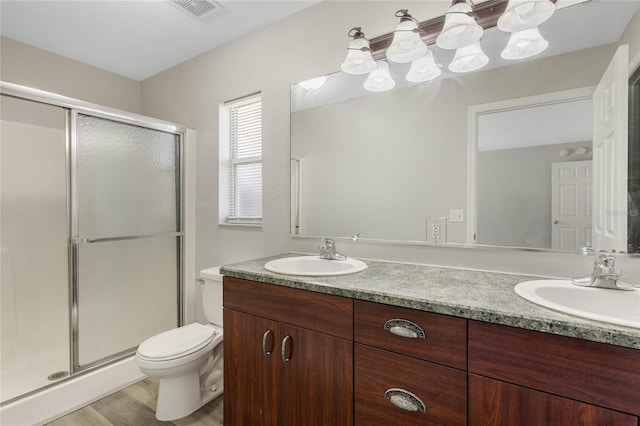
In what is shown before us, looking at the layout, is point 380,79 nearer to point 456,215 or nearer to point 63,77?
point 456,215

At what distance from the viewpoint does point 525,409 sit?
82 cm

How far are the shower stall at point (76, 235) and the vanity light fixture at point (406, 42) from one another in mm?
1774

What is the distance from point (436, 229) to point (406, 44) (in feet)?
3.00

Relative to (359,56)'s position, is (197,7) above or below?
above

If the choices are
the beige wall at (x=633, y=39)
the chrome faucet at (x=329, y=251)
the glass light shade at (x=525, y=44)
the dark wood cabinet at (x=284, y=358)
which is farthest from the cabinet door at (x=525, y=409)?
the glass light shade at (x=525, y=44)

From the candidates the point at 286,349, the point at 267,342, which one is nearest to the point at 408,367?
the point at 286,349

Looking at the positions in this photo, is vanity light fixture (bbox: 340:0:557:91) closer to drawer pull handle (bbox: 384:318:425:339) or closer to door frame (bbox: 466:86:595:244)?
door frame (bbox: 466:86:595:244)

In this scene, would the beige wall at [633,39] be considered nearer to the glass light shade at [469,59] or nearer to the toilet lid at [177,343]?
the glass light shade at [469,59]

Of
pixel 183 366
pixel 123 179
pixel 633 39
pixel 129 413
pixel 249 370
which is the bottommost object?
pixel 129 413

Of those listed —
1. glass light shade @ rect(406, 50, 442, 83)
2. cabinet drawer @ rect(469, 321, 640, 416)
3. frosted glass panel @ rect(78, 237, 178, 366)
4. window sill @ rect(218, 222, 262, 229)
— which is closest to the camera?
cabinet drawer @ rect(469, 321, 640, 416)

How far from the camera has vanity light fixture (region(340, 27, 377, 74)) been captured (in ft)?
5.31

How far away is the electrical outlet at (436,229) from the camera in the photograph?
149cm

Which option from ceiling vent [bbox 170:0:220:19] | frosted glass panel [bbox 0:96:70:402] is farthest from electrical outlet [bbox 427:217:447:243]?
frosted glass panel [bbox 0:96:70:402]

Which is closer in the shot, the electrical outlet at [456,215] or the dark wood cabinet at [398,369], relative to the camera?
the dark wood cabinet at [398,369]
